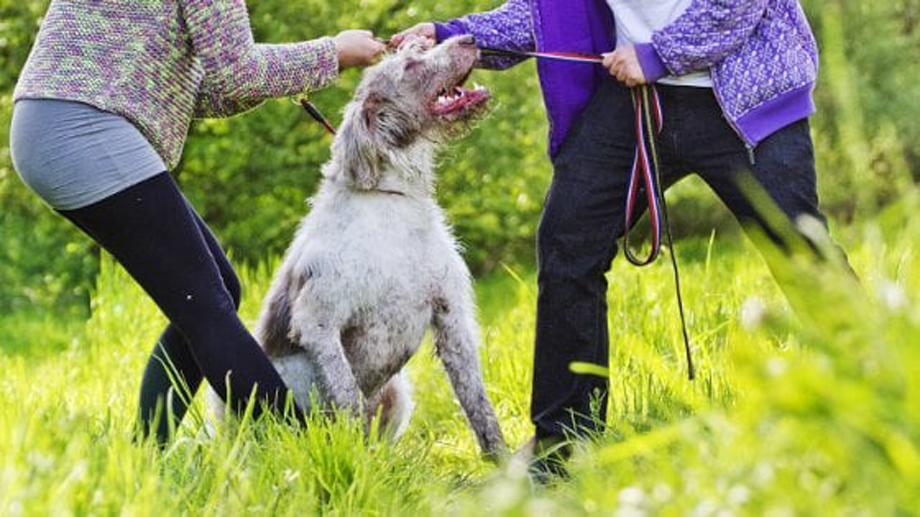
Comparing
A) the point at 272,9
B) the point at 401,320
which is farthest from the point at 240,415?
the point at 272,9

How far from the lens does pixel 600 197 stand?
455 centimetres

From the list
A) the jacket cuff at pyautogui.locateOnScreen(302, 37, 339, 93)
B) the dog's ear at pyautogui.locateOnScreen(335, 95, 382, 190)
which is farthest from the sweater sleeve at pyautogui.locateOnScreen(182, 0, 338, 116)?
the dog's ear at pyautogui.locateOnScreen(335, 95, 382, 190)

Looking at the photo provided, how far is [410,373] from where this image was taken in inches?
262

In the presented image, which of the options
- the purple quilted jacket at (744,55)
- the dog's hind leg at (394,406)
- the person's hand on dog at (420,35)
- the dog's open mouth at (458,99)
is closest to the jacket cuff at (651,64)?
the purple quilted jacket at (744,55)

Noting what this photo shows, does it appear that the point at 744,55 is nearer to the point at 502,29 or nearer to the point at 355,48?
the point at 502,29

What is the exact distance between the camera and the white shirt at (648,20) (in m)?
4.43

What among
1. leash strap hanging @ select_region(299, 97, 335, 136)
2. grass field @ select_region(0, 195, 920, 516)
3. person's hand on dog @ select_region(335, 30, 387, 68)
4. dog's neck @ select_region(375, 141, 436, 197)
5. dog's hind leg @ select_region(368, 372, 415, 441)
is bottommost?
dog's hind leg @ select_region(368, 372, 415, 441)

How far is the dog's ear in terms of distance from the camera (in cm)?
475

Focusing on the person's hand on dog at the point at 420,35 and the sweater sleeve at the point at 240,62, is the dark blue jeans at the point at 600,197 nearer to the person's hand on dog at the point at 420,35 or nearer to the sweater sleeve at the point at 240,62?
the person's hand on dog at the point at 420,35

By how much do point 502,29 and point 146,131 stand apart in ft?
4.93

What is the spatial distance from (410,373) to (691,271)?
2.22m

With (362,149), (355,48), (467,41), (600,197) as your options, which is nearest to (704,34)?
(600,197)

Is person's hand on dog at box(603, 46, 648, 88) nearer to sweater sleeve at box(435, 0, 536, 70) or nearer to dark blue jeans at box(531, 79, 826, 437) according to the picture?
dark blue jeans at box(531, 79, 826, 437)

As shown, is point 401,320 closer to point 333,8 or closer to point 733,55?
point 733,55
